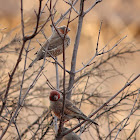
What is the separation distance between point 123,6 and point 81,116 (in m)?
10.2

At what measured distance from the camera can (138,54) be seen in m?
11.6

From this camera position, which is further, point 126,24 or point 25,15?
point 126,24

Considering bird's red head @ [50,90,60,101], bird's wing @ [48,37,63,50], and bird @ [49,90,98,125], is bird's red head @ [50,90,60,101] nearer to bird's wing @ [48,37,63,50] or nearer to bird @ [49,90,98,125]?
bird @ [49,90,98,125]

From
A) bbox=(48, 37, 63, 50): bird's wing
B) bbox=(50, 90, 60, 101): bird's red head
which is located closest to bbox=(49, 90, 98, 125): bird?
bbox=(50, 90, 60, 101): bird's red head

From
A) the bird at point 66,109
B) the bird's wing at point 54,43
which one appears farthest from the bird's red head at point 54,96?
the bird's wing at point 54,43

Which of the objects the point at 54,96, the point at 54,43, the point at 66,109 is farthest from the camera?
the point at 54,43

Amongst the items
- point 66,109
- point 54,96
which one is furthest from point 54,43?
point 66,109

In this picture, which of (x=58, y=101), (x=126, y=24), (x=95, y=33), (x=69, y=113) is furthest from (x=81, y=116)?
(x=126, y=24)

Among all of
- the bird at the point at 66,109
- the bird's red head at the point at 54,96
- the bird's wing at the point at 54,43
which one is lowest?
the bird at the point at 66,109

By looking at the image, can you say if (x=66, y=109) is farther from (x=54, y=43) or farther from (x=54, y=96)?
(x=54, y=43)

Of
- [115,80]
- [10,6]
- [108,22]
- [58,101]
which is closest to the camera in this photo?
[58,101]

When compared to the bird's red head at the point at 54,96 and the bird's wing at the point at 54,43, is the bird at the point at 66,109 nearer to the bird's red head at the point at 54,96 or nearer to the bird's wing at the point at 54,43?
the bird's red head at the point at 54,96

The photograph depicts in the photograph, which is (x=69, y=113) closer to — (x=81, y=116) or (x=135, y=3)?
(x=81, y=116)

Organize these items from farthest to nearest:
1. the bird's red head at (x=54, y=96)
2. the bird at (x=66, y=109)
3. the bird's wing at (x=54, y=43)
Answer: the bird's wing at (x=54, y=43)
the bird's red head at (x=54, y=96)
the bird at (x=66, y=109)
